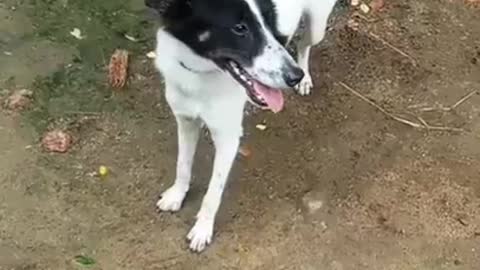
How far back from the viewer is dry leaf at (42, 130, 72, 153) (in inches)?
157

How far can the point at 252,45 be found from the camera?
309 cm

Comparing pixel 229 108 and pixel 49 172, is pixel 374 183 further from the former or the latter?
pixel 49 172

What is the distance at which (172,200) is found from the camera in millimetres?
3793

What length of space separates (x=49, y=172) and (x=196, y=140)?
593 millimetres

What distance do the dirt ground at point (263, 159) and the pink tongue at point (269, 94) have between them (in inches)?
26.0

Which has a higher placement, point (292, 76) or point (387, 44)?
point (292, 76)

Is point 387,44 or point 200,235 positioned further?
point 387,44

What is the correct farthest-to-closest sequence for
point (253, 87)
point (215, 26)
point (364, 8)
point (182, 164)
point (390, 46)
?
point (364, 8), point (390, 46), point (182, 164), point (253, 87), point (215, 26)

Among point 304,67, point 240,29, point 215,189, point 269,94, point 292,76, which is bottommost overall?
point 304,67

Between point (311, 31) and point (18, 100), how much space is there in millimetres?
1177

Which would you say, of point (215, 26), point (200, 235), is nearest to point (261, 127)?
point (200, 235)

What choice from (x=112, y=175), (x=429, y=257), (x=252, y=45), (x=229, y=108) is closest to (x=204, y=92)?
(x=229, y=108)

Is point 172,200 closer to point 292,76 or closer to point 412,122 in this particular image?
point 292,76

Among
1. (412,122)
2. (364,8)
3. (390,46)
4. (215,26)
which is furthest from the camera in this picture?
(364,8)
